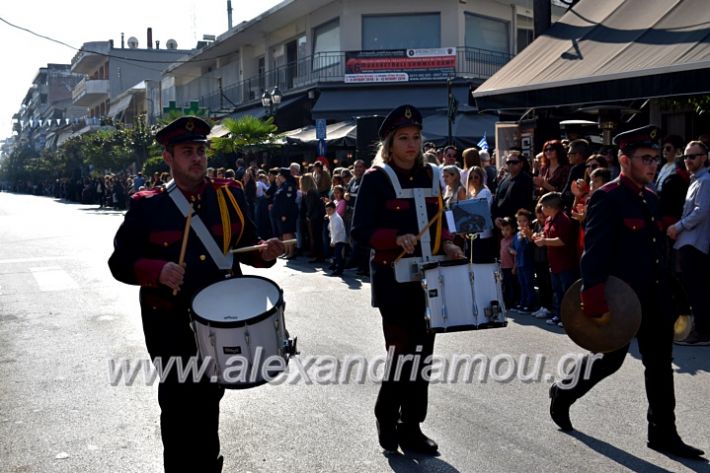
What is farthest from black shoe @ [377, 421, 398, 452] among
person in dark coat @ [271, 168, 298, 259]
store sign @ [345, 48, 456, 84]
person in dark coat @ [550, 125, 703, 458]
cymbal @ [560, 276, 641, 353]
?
store sign @ [345, 48, 456, 84]

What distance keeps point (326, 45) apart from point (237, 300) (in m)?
29.4

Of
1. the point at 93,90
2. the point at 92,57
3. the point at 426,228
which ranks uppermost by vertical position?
the point at 92,57

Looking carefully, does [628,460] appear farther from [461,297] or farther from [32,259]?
[32,259]

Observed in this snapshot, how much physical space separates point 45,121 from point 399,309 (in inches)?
5144

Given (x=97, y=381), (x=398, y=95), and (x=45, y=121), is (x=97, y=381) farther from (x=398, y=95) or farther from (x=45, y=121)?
(x=45, y=121)

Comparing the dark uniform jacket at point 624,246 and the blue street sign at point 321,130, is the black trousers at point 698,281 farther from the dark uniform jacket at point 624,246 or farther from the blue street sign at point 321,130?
the blue street sign at point 321,130

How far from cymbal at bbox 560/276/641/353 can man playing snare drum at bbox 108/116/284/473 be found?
2010 mm

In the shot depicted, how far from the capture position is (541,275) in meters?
10.0

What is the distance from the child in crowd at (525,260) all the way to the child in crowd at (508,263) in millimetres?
214

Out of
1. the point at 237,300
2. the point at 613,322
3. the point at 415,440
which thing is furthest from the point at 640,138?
the point at 237,300

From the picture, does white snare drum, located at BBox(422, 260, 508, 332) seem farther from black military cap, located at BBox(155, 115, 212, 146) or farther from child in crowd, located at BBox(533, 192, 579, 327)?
child in crowd, located at BBox(533, 192, 579, 327)

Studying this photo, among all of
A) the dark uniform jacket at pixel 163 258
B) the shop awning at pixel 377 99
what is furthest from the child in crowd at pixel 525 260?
the shop awning at pixel 377 99

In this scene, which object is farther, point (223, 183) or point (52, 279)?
point (52, 279)

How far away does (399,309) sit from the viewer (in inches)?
200
